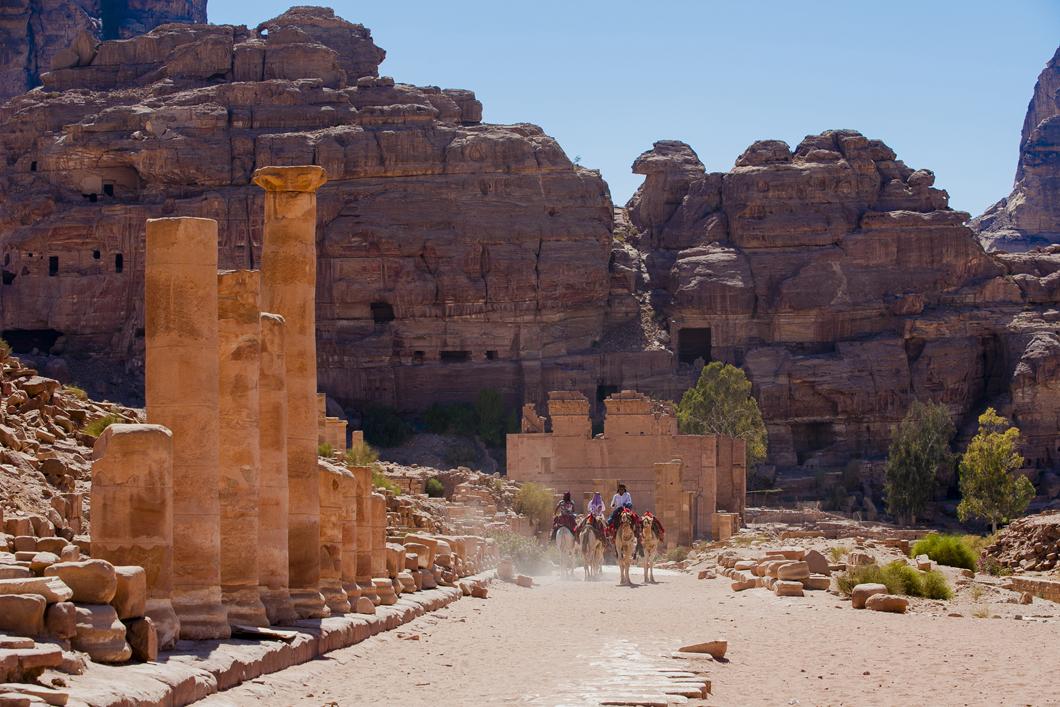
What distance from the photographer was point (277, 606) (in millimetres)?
16984

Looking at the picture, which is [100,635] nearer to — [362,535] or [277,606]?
[277,606]

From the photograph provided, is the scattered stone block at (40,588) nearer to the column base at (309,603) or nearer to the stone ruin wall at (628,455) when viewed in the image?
the column base at (309,603)

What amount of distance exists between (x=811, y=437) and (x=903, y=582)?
44907 mm

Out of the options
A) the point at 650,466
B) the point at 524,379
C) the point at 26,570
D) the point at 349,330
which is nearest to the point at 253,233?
the point at 349,330

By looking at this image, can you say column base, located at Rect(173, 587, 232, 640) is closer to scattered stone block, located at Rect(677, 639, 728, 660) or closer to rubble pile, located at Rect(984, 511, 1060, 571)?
scattered stone block, located at Rect(677, 639, 728, 660)

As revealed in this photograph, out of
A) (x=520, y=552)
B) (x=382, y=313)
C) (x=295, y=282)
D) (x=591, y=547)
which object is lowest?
(x=520, y=552)

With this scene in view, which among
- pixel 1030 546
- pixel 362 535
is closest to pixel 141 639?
pixel 362 535

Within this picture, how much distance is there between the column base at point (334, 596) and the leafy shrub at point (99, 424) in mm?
6337

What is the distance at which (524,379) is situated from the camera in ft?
222

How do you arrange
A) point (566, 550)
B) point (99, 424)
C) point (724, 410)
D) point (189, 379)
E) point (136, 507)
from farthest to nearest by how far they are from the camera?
point (724, 410), point (566, 550), point (99, 424), point (189, 379), point (136, 507)

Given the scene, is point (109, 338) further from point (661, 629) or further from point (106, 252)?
point (661, 629)

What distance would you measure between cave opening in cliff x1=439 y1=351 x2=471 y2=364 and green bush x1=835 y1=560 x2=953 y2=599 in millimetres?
42873

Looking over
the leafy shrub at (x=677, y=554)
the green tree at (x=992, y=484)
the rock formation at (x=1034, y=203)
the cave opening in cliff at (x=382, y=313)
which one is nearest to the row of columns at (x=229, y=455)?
the leafy shrub at (x=677, y=554)

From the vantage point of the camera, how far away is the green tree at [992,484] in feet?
187
